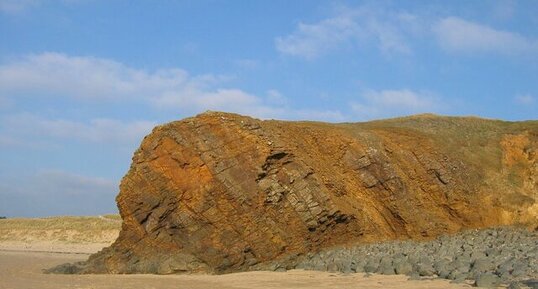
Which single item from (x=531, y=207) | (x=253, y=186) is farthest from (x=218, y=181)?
(x=531, y=207)

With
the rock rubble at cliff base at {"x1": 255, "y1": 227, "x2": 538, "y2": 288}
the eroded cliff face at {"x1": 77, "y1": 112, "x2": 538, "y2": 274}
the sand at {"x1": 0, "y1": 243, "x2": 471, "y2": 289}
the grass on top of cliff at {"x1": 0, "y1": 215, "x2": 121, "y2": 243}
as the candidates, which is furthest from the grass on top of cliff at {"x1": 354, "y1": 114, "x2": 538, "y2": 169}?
the grass on top of cliff at {"x1": 0, "y1": 215, "x2": 121, "y2": 243}

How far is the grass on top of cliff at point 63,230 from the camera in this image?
167ft

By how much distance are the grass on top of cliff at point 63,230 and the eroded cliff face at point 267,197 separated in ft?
A: 86.6

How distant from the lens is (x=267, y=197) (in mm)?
24297

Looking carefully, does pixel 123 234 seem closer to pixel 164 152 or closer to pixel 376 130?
pixel 164 152

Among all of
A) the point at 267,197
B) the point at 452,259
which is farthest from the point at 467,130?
the point at 452,259

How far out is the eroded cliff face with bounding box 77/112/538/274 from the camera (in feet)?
78.9

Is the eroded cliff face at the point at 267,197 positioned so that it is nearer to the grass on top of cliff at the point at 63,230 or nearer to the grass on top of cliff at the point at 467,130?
the grass on top of cliff at the point at 467,130

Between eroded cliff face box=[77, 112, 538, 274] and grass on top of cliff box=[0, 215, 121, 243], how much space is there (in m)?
26.4

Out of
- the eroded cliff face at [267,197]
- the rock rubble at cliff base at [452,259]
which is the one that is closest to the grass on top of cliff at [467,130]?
the eroded cliff face at [267,197]

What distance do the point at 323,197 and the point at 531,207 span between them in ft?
38.4

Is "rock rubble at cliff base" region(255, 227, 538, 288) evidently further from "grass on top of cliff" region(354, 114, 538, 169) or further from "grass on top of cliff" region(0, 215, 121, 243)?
"grass on top of cliff" region(0, 215, 121, 243)

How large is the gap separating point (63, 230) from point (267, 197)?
34.9 m

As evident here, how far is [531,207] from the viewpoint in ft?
97.6
